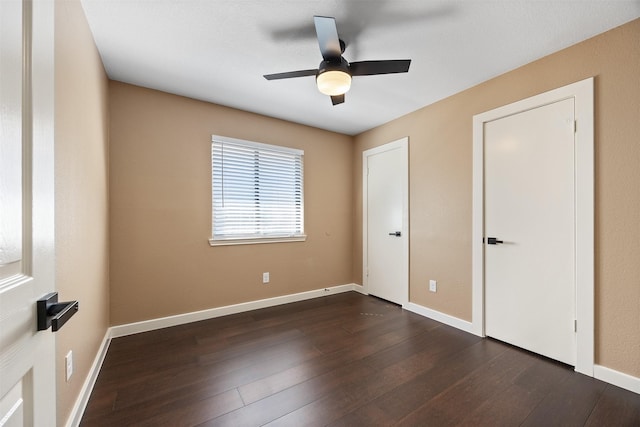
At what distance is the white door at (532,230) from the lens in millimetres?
2055

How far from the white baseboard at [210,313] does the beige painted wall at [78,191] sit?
13.5 inches

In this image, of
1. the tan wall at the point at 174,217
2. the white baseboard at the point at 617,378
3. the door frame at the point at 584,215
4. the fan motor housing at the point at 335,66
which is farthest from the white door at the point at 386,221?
the fan motor housing at the point at 335,66

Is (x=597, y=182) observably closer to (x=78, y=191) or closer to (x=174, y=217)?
(x=78, y=191)

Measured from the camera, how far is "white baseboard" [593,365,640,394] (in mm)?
1725

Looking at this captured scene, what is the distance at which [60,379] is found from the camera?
1.28 metres

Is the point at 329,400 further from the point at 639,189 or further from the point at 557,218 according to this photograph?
the point at 639,189

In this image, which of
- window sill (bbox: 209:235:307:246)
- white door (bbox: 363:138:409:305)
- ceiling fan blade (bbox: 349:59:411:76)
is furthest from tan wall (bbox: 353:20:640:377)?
window sill (bbox: 209:235:307:246)

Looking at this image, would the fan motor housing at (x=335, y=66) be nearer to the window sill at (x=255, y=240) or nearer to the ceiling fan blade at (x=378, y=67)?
the ceiling fan blade at (x=378, y=67)

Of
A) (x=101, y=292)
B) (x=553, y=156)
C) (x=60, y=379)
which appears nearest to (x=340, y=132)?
(x=553, y=156)

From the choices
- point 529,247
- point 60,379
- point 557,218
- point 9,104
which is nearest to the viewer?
point 9,104

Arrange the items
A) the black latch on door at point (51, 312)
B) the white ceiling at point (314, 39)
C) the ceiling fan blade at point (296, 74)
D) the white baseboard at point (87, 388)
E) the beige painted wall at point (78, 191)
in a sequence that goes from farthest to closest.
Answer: the ceiling fan blade at point (296, 74) < the white ceiling at point (314, 39) < the white baseboard at point (87, 388) < the beige painted wall at point (78, 191) < the black latch on door at point (51, 312)

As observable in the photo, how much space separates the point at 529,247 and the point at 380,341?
1.55m

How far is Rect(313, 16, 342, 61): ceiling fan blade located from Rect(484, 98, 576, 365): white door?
174 centimetres

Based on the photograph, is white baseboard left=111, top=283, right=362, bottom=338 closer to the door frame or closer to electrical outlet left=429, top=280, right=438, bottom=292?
electrical outlet left=429, top=280, right=438, bottom=292
